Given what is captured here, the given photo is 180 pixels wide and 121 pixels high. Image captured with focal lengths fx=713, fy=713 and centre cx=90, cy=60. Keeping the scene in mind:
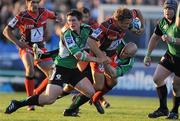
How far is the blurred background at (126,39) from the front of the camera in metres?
23.3

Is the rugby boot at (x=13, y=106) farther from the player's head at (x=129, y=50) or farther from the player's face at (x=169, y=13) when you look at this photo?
the player's face at (x=169, y=13)

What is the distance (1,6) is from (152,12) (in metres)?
5.83

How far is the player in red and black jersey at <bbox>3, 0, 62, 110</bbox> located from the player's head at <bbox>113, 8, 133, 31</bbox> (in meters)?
2.45

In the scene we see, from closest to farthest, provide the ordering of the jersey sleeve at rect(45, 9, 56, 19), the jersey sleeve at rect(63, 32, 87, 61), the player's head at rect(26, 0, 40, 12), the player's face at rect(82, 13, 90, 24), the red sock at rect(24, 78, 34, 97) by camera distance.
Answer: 1. the jersey sleeve at rect(63, 32, 87, 61)
2. the player's head at rect(26, 0, 40, 12)
3. the red sock at rect(24, 78, 34, 97)
4. the jersey sleeve at rect(45, 9, 56, 19)
5. the player's face at rect(82, 13, 90, 24)

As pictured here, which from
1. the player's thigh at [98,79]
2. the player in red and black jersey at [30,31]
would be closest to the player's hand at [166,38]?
the player's thigh at [98,79]

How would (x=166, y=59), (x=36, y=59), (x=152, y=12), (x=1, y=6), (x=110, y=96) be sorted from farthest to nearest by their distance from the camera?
1. (x=1, y=6)
2. (x=152, y=12)
3. (x=110, y=96)
4. (x=36, y=59)
5. (x=166, y=59)

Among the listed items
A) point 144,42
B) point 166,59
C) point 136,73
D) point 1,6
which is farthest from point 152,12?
point 166,59

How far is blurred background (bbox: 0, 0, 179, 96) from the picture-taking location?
23.3m

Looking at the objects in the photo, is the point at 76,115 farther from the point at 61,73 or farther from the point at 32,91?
the point at 32,91

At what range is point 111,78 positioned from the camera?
15.1 metres

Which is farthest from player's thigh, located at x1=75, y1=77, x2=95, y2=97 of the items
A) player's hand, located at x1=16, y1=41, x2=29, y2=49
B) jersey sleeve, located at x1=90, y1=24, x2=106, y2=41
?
player's hand, located at x1=16, y1=41, x2=29, y2=49

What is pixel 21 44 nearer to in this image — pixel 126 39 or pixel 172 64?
pixel 172 64

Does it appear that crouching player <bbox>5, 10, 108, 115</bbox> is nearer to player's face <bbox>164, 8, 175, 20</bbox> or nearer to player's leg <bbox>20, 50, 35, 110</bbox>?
player's face <bbox>164, 8, 175, 20</bbox>

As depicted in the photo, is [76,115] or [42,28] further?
[42,28]
